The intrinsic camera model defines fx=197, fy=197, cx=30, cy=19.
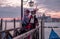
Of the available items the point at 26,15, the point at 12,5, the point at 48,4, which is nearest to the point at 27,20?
the point at 26,15

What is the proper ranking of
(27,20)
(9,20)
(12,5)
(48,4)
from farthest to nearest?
(48,4) < (12,5) < (9,20) < (27,20)

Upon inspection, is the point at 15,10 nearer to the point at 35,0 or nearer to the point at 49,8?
the point at 35,0

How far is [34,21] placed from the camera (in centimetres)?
461

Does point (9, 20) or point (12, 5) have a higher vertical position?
point (12, 5)

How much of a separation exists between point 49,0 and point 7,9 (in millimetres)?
1983

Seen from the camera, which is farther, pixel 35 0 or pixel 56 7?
pixel 56 7

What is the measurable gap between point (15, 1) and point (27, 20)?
132 centimetres

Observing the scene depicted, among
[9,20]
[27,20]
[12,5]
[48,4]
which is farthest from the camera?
[48,4]

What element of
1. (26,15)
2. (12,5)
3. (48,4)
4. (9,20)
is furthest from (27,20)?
(48,4)

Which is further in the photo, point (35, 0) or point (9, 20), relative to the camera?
point (35, 0)

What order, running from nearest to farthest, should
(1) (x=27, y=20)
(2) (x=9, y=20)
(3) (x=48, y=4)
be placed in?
(1) (x=27, y=20) → (2) (x=9, y=20) → (3) (x=48, y=4)

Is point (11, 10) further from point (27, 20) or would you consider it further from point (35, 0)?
point (27, 20)

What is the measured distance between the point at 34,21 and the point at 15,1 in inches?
45.8

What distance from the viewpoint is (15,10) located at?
5.91 metres
